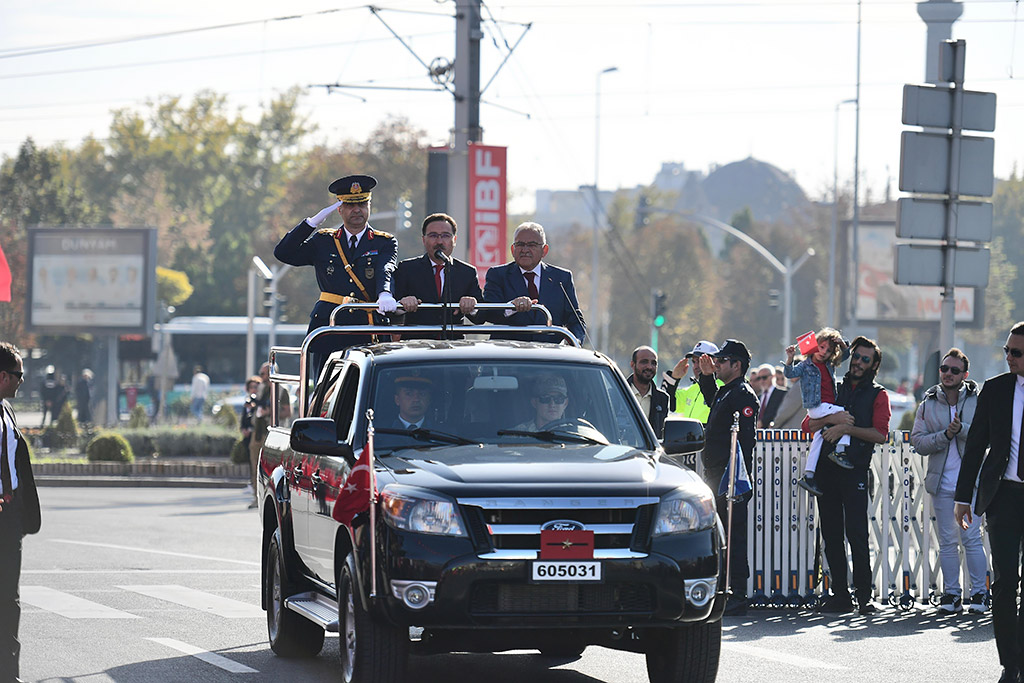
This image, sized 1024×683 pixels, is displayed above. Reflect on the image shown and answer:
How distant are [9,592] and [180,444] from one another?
2636cm

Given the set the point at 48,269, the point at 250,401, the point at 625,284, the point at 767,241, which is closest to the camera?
the point at 250,401

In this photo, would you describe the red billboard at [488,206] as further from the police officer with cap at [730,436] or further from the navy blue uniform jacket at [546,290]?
the navy blue uniform jacket at [546,290]

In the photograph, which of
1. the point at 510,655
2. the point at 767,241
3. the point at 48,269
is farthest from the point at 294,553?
the point at 767,241

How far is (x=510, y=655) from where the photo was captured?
415 inches

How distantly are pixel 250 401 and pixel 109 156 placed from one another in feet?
277

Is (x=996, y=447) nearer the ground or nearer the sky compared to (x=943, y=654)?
nearer the sky

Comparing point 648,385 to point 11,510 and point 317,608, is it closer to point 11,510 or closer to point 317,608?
point 317,608

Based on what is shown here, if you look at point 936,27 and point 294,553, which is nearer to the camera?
point 294,553

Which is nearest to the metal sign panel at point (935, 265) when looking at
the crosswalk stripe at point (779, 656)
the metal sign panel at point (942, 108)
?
the metal sign panel at point (942, 108)

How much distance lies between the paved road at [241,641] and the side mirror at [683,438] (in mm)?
1473

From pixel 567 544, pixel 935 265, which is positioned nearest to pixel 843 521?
pixel 935 265

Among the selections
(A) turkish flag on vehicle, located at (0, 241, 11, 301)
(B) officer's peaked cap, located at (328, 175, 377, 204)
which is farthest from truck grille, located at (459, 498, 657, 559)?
(A) turkish flag on vehicle, located at (0, 241, 11, 301)

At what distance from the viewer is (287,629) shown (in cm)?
1025

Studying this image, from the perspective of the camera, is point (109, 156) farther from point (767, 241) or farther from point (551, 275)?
point (551, 275)
